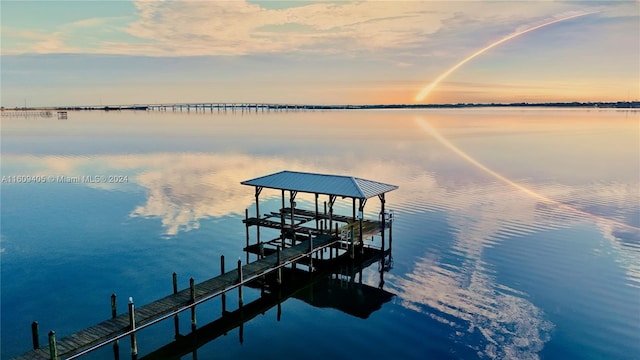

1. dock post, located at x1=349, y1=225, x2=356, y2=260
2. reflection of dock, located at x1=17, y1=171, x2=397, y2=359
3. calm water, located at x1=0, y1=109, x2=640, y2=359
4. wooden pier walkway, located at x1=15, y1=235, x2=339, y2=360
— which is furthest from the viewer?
dock post, located at x1=349, y1=225, x2=356, y2=260

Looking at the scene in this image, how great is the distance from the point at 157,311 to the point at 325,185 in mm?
14379

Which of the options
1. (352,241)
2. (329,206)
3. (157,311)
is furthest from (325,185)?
(157,311)

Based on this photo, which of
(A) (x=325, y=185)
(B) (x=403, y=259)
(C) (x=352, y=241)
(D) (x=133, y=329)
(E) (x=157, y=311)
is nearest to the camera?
(D) (x=133, y=329)

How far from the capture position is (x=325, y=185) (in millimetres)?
30562

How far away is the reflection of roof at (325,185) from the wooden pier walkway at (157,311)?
13.7 feet

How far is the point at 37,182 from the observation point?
2103 inches

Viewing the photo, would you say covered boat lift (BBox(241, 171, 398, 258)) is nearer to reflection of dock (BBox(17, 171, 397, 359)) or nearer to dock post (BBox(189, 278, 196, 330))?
reflection of dock (BBox(17, 171, 397, 359))

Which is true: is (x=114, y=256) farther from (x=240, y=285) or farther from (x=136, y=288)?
(x=240, y=285)

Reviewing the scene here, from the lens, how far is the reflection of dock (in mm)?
17406

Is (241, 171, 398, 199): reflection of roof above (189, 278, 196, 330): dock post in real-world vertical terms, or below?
above

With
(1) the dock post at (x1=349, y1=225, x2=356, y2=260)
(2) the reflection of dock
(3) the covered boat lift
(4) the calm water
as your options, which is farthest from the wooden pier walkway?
(3) the covered boat lift

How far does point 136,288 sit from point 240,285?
20.4 ft

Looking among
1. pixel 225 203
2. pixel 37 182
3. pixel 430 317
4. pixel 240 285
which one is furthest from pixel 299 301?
pixel 37 182

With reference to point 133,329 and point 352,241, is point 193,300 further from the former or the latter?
point 352,241
